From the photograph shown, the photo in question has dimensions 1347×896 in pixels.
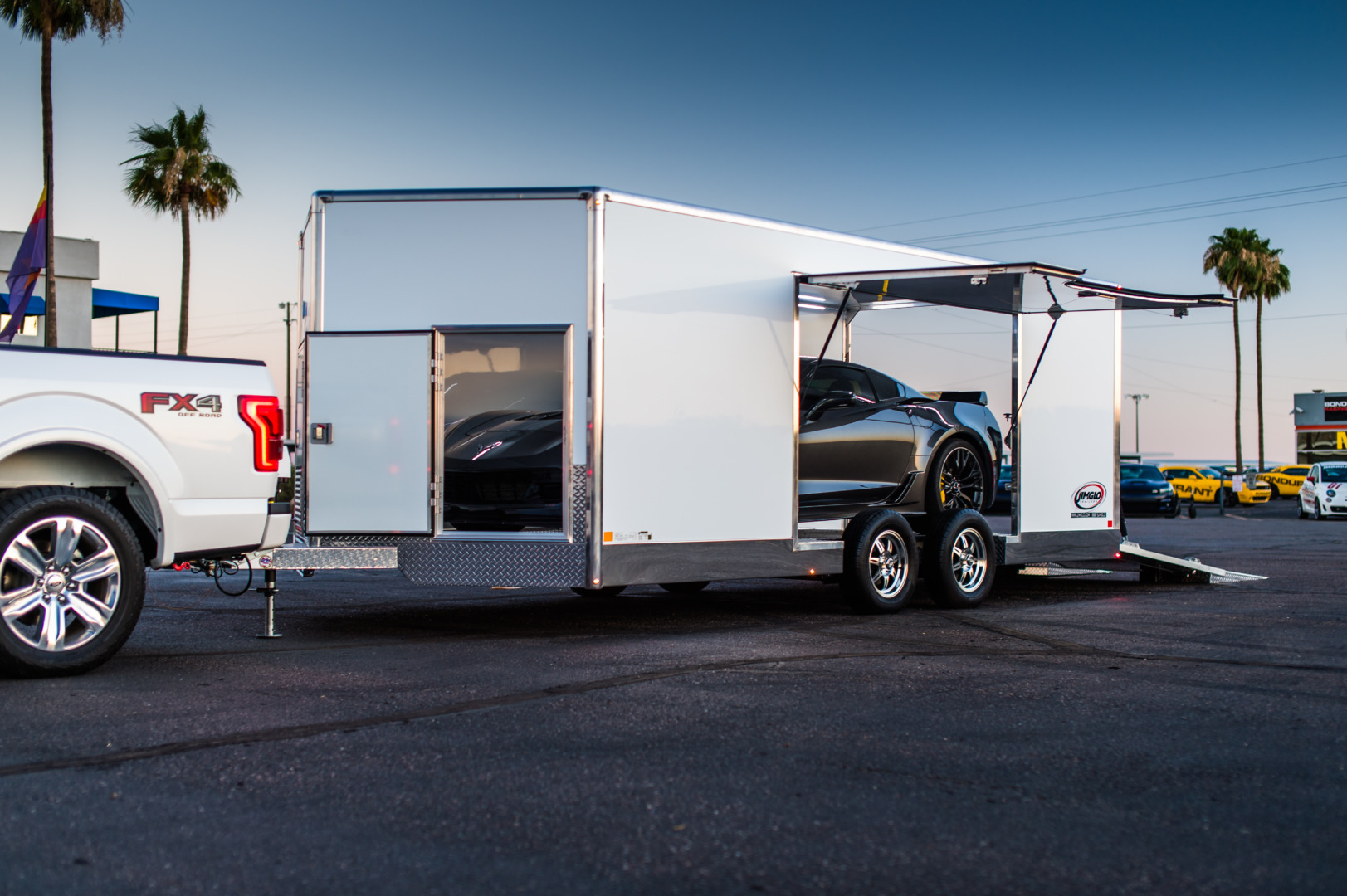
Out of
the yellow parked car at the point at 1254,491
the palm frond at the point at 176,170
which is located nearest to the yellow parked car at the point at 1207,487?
the yellow parked car at the point at 1254,491

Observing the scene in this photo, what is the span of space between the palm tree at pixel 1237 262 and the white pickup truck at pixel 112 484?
49.2m

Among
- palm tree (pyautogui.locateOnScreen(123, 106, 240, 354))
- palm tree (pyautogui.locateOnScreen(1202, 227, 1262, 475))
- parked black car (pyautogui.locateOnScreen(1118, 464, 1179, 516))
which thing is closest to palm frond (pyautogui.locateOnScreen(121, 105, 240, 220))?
palm tree (pyautogui.locateOnScreen(123, 106, 240, 354))

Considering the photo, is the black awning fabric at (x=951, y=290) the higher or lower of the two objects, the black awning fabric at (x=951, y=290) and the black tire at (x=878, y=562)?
the higher

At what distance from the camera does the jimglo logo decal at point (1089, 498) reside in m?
11.3

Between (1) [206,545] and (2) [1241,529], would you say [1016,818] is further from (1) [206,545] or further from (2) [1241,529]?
(2) [1241,529]

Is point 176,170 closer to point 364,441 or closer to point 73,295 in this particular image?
point 73,295

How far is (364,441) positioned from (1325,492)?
1122 inches

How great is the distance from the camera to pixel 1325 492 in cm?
2972

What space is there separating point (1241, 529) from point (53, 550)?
24095 mm

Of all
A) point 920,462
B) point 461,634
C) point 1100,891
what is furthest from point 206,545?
point 920,462

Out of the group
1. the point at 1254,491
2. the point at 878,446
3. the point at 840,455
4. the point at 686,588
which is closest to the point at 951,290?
the point at 878,446

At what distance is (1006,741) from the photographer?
16.4 feet

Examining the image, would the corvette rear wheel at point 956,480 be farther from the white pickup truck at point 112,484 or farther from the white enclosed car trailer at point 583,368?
the white pickup truck at point 112,484

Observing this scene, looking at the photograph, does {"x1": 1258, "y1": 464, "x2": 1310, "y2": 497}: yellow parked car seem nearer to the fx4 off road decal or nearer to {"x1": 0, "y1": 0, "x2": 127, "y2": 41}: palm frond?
{"x1": 0, "y1": 0, "x2": 127, "y2": 41}: palm frond
